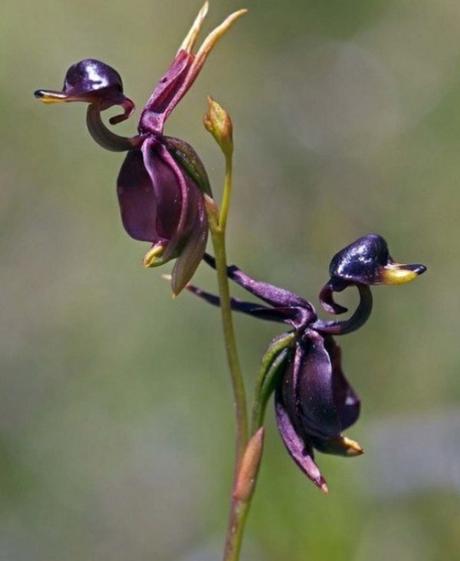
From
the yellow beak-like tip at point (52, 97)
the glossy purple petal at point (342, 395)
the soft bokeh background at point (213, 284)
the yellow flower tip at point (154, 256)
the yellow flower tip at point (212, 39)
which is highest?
the yellow flower tip at point (212, 39)

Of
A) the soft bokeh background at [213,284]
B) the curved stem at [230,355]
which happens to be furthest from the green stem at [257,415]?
the soft bokeh background at [213,284]

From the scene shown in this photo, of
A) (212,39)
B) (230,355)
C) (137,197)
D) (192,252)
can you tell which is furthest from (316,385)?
(212,39)

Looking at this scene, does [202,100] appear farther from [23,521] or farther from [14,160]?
[23,521]

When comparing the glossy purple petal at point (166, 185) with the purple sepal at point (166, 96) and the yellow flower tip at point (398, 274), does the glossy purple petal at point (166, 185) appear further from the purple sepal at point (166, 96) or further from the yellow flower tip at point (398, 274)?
the yellow flower tip at point (398, 274)

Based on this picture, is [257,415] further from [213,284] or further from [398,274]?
[213,284]

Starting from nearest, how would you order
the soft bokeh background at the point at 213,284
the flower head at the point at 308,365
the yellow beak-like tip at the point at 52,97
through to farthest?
the yellow beak-like tip at the point at 52,97 → the flower head at the point at 308,365 → the soft bokeh background at the point at 213,284

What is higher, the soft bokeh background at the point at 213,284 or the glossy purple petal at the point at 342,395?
the glossy purple petal at the point at 342,395

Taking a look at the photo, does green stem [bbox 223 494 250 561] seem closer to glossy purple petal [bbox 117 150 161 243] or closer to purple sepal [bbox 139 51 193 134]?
glossy purple petal [bbox 117 150 161 243]
